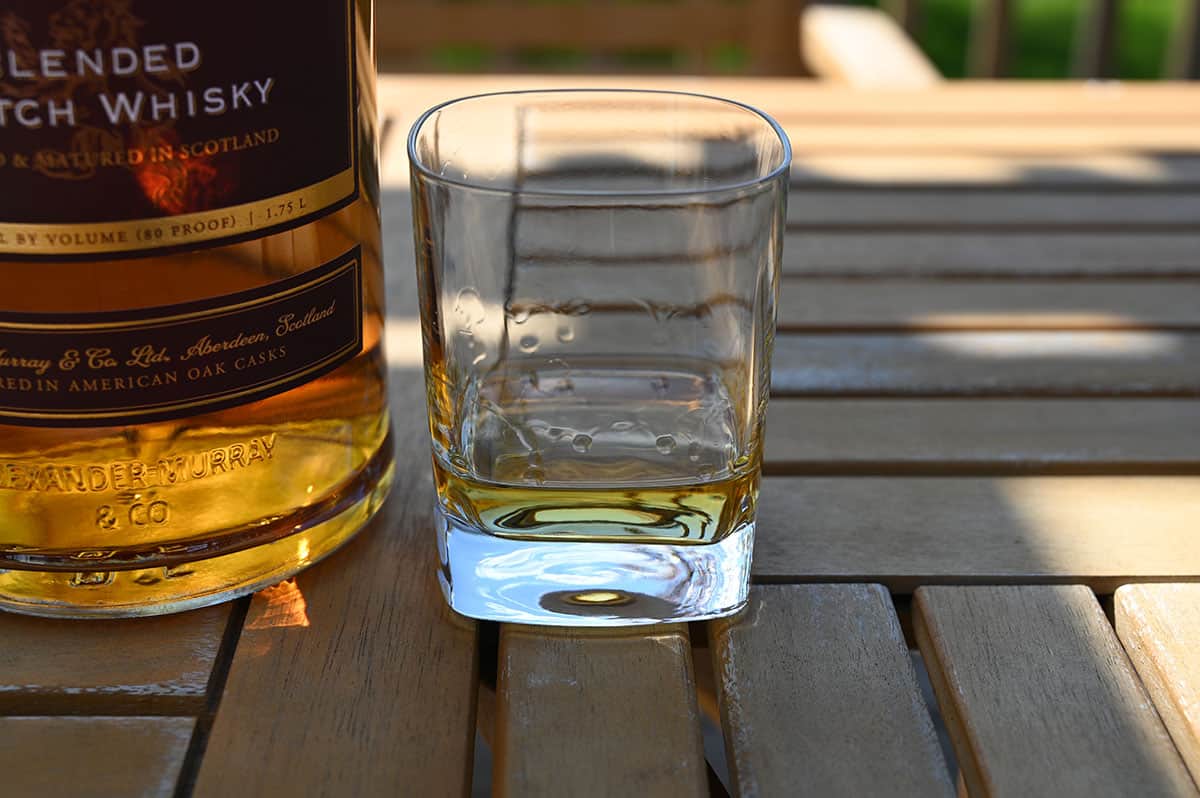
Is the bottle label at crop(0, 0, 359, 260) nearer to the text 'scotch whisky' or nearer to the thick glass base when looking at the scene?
the text 'scotch whisky'

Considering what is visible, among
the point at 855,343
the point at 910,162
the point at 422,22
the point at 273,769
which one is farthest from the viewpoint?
the point at 422,22

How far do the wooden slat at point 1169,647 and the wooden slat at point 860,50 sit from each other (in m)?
0.84

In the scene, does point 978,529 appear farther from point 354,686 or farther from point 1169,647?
point 354,686

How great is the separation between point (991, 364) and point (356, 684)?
38cm

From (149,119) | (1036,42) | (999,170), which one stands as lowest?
(1036,42)

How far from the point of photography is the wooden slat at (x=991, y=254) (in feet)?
2.55

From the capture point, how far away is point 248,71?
0.40m

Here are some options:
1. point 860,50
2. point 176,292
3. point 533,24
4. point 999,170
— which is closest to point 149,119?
point 176,292

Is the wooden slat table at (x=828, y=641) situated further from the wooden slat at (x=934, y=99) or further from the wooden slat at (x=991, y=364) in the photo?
the wooden slat at (x=934, y=99)

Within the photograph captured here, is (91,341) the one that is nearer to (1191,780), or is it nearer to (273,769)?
(273,769)

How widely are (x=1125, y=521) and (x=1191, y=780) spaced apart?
157mm

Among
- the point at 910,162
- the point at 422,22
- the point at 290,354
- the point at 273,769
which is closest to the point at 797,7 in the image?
the point at 422,22

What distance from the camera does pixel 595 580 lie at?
0.43 m

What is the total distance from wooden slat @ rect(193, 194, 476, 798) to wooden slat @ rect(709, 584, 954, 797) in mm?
Result: 82
